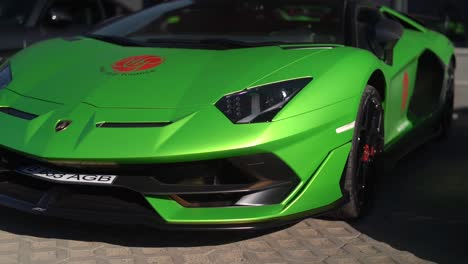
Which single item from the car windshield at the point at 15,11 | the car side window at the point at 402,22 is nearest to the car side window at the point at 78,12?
the car windshield at the point at 15,11

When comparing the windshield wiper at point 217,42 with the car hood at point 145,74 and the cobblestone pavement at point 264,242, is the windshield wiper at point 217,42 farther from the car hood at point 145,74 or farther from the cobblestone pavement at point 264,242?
the cobblestone pavement at point 264,242

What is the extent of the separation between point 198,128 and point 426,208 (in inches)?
65.0

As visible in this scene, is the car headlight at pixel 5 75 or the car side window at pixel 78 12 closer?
the car headlight at pixel 5 75

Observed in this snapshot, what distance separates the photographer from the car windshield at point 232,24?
451 cm

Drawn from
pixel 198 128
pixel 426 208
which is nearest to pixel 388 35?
pixel 426 208

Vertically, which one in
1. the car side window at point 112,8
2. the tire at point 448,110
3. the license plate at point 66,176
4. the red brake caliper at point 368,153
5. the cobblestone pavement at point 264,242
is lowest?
the tire at point 448,110

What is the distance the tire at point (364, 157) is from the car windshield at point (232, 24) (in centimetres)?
51

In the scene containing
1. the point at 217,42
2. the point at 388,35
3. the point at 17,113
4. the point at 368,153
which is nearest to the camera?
the point at 17,113

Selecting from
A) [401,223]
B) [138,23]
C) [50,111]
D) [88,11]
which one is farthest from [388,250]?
[88,11]

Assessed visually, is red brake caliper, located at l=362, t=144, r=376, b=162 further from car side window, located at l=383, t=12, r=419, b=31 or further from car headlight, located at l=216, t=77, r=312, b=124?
car side window, located at l=383, t=12, r=419, b=31

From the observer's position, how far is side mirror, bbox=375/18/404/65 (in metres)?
4.60

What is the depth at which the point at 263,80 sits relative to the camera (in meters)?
3.72

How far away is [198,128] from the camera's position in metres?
3.46

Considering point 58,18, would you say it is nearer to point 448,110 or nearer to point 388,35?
point 388,35
